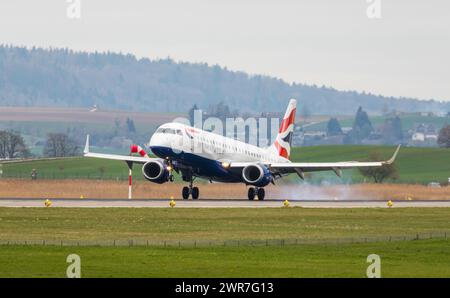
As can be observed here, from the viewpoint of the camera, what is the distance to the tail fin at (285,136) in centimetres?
9356

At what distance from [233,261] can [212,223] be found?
18769mm

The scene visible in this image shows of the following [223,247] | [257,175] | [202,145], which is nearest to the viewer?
[223,247]

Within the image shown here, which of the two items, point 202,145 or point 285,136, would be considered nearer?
point 202,145

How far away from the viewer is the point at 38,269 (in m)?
36.6

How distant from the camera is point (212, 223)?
58.5 m

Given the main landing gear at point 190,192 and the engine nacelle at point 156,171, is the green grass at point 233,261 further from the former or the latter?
→ the main landing gear at point 190,192

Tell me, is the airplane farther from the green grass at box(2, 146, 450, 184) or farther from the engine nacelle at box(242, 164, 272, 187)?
the green grass at box(2, 146, 450, 184)

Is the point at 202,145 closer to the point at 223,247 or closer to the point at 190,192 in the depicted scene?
the point at 190,192

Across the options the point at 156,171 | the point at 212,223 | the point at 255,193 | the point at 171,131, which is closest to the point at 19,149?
the point at 255,193

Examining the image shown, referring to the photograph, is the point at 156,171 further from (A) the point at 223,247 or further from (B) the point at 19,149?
(B) the point at 19,149

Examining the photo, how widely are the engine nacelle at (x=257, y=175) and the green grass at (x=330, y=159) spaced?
102 ft

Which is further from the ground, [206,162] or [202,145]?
[202,145]

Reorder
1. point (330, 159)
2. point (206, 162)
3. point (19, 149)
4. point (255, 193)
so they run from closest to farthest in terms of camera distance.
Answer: point (206, 162), point (255, 193), point (330, 159), point (19, 149)

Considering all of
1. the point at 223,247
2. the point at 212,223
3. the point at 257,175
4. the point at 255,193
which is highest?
the point at 257,175
